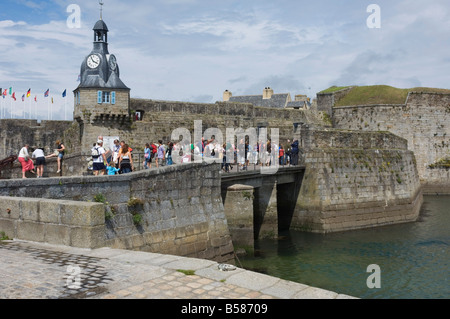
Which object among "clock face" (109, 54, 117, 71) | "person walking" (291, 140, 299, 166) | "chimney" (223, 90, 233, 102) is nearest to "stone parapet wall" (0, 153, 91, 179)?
"person walking" (291, 140, 299, 166)

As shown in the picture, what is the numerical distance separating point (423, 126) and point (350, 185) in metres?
20.7

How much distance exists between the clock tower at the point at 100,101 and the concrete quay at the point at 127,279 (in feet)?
68.7

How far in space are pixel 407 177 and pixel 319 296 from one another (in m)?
26.8

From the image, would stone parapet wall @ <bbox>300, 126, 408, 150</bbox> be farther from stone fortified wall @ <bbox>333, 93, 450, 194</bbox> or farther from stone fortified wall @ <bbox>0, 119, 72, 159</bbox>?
stone fortified wall @ <bbox>0, 119, 72, 159</bbox>

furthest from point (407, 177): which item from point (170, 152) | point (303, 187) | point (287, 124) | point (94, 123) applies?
point (94, 123)

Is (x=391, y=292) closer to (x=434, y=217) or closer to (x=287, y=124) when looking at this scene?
(x=434, y=217)

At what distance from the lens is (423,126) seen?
42.6m

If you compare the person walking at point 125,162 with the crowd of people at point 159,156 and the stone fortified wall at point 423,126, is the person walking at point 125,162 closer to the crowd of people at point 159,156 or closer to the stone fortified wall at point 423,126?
the crowd of people at point 159,156

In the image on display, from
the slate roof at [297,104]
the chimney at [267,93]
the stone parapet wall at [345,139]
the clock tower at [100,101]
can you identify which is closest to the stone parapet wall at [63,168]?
the clock tower at [100,101]

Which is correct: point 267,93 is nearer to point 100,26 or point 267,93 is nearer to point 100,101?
point 100,26

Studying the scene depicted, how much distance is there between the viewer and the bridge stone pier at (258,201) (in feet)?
64.0

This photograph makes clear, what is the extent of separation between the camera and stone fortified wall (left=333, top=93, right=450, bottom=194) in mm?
42594

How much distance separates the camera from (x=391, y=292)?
15086 mm

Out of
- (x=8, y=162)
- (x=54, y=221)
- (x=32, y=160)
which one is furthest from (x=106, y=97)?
(x=54, y=221)
